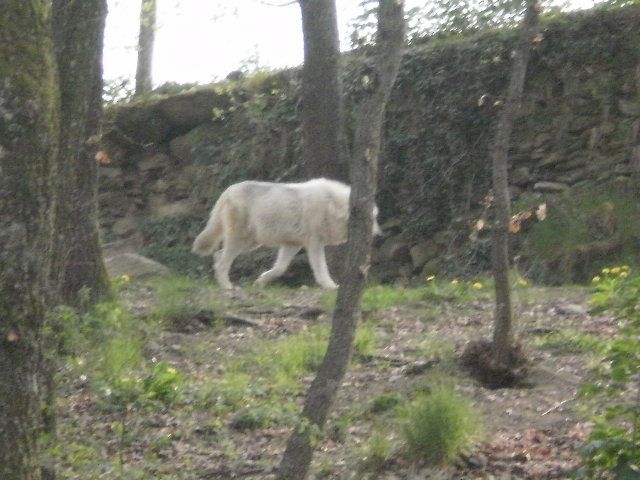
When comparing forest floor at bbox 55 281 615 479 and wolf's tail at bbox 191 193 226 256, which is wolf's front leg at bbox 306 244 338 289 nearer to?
wolf's tail at bbox 191 193 226 256

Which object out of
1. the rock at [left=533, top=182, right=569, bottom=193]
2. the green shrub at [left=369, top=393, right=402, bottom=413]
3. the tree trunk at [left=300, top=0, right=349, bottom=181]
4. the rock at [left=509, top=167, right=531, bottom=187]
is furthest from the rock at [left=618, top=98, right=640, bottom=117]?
the green shrub at [left=369, top=393, right=402, bottom=413]

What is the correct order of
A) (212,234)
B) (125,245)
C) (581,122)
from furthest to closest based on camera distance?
(125,245) < (581,122) < (212,234)

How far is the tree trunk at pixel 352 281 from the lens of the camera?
600cm

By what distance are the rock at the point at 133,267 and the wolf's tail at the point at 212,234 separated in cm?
54

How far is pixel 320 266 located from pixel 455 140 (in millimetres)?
3516

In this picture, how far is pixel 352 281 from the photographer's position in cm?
602

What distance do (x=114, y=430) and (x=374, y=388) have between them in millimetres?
1911

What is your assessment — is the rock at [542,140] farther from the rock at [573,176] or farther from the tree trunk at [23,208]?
the tree trunk at [23,208]

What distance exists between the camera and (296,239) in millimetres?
13797

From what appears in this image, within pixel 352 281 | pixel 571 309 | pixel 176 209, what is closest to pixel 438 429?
pixel 352 281

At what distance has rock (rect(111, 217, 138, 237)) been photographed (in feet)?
62.2

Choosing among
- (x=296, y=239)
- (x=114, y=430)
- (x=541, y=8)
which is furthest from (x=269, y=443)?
(x=296, y=239)

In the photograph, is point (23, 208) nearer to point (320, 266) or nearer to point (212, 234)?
point (320, 266)

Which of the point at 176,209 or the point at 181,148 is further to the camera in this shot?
the point at 181,148
